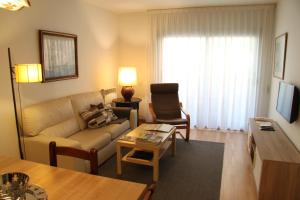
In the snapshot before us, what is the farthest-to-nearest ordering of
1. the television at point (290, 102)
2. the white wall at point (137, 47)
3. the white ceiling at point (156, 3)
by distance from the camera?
the white wall at point (137, 47) → the white ceiling at point (156, 3) → the television at point (290, 102)

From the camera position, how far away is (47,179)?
1.45m

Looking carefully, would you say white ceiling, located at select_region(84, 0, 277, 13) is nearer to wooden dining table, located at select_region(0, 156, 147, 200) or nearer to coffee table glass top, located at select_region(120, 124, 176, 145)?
coffee table glass top, located at select_region(120, 124, 176, 145)

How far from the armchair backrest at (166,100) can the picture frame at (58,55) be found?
158 cm

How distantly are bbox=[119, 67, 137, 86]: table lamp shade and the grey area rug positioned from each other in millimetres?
1798

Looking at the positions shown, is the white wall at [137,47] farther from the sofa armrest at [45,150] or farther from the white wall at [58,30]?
the sofa armrest at [45,150]

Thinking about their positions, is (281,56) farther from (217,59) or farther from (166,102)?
(166,102)

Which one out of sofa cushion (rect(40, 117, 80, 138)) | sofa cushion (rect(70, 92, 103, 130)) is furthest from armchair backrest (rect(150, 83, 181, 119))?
sofa cushion (rect(40, 117, 80, 138))

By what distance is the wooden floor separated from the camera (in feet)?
9.15

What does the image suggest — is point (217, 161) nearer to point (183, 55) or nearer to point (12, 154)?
point (183, 55)

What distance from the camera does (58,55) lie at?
3.72m

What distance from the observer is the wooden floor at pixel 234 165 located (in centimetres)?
279

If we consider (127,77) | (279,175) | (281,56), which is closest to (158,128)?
(279,175)

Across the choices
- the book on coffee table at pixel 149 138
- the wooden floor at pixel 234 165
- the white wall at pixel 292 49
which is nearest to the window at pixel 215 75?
the wooden floor at pixel 234 165

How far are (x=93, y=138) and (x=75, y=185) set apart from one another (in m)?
1.94
